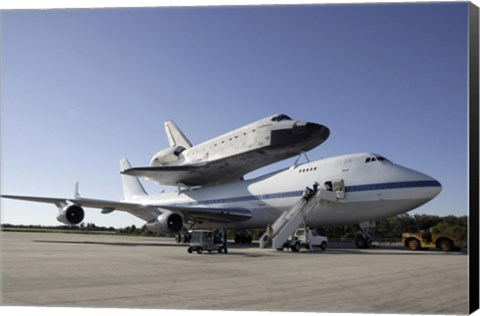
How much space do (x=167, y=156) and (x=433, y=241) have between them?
22.1 meters

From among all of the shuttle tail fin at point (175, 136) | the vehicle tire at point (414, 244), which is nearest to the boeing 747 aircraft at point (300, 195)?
the vehicle tire at point (414, 244)

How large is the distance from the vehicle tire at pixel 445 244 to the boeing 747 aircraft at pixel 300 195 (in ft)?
10.7

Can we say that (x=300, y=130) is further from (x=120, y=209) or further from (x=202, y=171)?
(x=120, y=209)

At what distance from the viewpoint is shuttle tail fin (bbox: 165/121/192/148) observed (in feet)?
149

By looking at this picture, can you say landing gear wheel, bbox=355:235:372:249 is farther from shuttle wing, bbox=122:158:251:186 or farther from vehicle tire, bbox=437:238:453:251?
shuttle wing, bbox=122:158:251:186

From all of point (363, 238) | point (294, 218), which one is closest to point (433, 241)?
point (363, 238)

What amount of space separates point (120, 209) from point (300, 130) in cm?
1355

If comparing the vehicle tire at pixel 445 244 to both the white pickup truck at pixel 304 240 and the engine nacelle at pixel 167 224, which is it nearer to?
the white pickup truck at pixel 304 240

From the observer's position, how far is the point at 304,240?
20234 mm

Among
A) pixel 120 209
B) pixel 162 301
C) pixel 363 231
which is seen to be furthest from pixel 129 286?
pixel 120 209

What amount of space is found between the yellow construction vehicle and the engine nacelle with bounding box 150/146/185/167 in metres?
19.3

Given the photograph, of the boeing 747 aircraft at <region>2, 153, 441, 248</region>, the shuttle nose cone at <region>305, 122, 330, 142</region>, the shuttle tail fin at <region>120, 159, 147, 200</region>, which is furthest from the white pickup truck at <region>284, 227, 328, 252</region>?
the shuttle tail fin at <region>120, 159, 147, 200</region>

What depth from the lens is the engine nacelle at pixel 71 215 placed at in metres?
27.2

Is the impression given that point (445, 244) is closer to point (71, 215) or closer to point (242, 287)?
point (242, 287)
